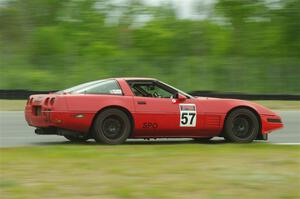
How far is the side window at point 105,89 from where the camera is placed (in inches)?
437

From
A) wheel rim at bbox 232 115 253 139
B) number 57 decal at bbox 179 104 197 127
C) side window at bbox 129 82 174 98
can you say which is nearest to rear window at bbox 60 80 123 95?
side window at bbox 129 82 174 98

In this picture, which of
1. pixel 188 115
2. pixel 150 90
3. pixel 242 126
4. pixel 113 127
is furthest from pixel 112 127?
pixel 242 126

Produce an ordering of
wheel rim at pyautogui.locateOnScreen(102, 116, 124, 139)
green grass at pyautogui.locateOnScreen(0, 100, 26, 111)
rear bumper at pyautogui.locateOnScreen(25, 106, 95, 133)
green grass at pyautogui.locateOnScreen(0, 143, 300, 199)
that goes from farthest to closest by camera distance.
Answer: green grass at pyautogui.locateOnScreen(0, 100, 26, 111) → wheel rim at pyautogui.locateOnScreen(102, 116, 124, 139) → rear bumper at pyautogui.locateOnScreen(25, 106, 95, 133) → green grass at pyautogui.locateOnScreen(0, 143, 300, 199)


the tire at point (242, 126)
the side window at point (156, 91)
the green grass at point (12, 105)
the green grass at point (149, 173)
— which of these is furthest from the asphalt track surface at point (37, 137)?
the green grass at point (12, 105)

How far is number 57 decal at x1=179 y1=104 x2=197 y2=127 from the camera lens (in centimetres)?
1135

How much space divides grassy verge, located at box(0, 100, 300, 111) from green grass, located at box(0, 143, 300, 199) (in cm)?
1100

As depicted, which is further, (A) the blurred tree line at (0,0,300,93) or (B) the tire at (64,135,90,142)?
(A) the blurred tree line at (0,0,300,93)

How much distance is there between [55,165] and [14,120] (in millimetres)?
8491

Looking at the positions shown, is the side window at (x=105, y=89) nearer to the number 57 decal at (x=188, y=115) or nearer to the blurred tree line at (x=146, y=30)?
the number 57 decal at (x=188, y=115)

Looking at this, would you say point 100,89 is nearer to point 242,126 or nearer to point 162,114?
point 162,114

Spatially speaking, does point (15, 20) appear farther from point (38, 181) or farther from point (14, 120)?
point (38, 181)

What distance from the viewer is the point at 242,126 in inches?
460

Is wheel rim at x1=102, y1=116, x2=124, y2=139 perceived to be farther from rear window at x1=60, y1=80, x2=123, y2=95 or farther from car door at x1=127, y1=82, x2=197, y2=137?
rear window at x1=60, y1=80, x2=123, y2=95

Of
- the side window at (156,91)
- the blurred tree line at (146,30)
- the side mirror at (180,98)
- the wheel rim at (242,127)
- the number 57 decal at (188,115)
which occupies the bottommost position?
the wheel rim at (242,127)
